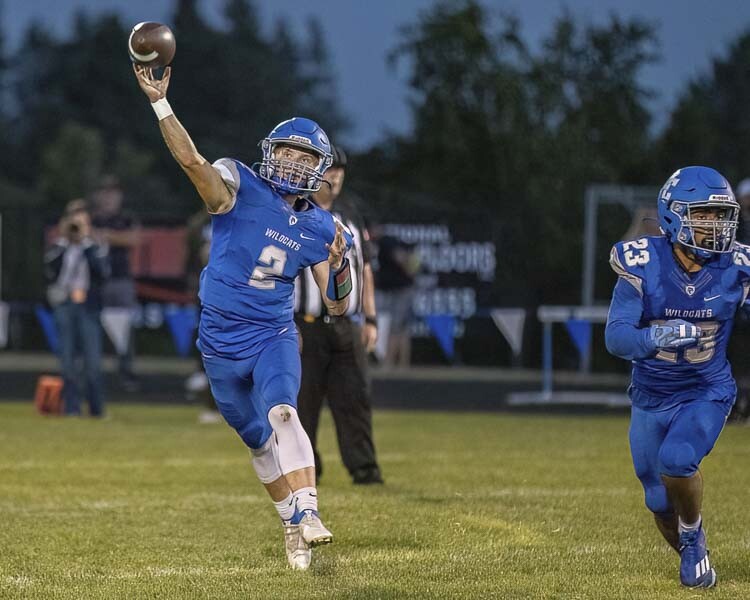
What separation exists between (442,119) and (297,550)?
26.5m

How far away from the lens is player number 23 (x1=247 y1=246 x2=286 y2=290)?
20.4 feet

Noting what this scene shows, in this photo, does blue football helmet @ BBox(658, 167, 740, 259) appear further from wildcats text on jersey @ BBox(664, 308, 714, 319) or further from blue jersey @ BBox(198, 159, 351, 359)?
blue jersey @ BBox(198, 159, 351, 359)

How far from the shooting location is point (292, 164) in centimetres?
630

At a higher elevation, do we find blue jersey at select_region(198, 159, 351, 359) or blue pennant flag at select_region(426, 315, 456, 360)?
blue jersey at select_region(198, 159, 351, 359)

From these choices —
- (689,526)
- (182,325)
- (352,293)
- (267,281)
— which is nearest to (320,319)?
(352,293)

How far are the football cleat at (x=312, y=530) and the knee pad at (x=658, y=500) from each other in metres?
1.31

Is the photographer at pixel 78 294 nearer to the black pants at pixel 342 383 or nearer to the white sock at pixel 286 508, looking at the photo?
the black pants at pixel 342 383

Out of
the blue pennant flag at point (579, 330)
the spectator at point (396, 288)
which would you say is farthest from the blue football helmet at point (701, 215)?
the spectator at point (396, 288)

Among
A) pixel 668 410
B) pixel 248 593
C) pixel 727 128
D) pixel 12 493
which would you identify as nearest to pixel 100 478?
pixel 12 493

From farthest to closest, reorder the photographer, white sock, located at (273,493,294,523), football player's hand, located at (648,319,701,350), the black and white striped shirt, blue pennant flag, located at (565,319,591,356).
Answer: blue pennant flag, located at (565,319,591,356) → the photographer → the black and white striped shirt → white sock, located at (273,493,294,523) → football player's hand, located at (648,319,701,350)

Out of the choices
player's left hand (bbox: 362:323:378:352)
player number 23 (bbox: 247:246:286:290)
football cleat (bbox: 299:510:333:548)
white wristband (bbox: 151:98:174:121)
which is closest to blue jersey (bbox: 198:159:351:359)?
player number 23 (bbox: 247:246:286:290)

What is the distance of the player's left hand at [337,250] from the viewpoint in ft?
20.9

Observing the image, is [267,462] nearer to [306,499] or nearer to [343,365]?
[306,499]

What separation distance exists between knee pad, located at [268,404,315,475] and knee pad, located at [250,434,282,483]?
0.32 meters
